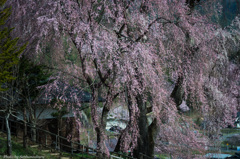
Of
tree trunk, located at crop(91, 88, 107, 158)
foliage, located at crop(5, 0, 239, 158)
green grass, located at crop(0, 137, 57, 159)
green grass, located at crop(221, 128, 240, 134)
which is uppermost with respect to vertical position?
foliage, located at crop(5, 0, 239, 158)

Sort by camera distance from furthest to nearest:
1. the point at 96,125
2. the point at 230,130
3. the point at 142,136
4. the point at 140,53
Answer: the point at 230,130
the point at 142,136
the point at 96,125
the point at 140,53

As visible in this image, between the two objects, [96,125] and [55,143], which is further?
[55,143]

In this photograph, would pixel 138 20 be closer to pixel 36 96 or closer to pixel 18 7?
pixel 18 7

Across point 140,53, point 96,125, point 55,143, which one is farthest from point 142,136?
point 55,143

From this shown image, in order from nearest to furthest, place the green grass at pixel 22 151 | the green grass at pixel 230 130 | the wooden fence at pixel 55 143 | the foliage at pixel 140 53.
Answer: the foliage at pixel 140 53 < the green grass at pixel 22 151 < the wooden fence at pixel 55 143 < the green grass at pixel 230 130

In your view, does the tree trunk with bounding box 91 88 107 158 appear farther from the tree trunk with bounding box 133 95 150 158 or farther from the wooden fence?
the tree trunk with bounding box 133 95 150 158

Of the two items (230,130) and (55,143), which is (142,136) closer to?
(55,143)

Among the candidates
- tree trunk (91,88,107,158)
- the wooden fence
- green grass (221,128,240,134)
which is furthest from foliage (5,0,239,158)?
green grass (221,128,240,134)

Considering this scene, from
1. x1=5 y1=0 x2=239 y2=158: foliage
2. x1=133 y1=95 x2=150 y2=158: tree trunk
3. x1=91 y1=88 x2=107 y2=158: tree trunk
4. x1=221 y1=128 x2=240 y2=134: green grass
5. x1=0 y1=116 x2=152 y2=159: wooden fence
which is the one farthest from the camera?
x1=221 y1=128 x2=240 y2=134: green grass

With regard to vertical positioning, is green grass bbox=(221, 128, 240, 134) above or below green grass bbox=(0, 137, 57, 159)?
below

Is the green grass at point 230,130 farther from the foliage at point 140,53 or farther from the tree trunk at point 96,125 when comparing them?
the tree trunk at point 96,125

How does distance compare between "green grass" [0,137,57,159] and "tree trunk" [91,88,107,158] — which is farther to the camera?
"green grass" [0,137,57,159]

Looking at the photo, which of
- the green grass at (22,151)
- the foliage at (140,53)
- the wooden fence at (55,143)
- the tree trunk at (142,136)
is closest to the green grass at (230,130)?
the foliage at (140,53)

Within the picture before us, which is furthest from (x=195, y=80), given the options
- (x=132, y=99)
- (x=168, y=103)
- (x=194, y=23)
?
(x=132, y=99)
